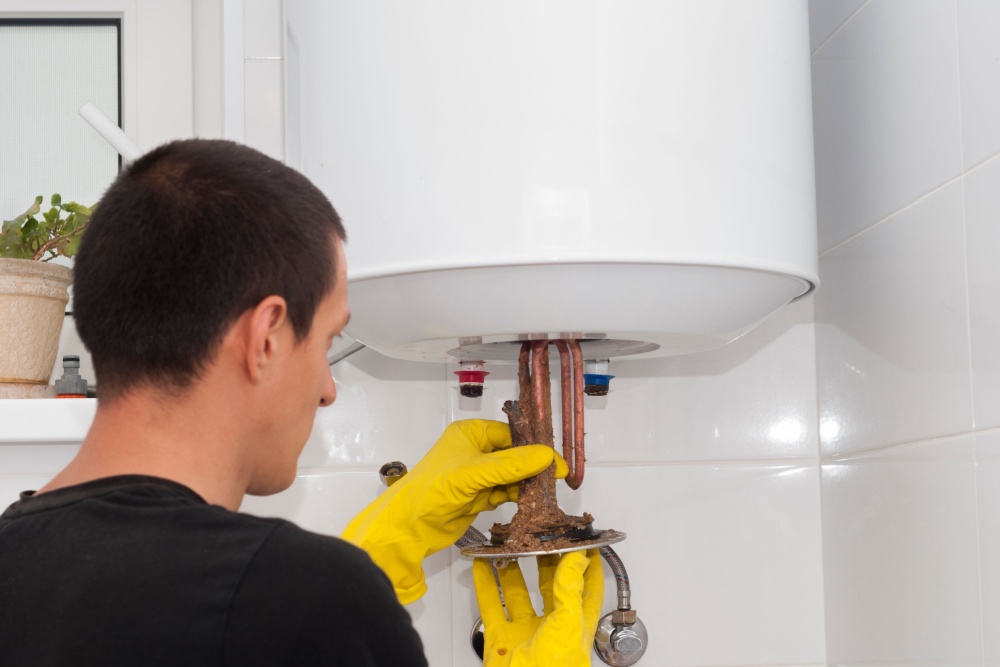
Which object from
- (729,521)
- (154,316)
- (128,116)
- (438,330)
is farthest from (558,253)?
(128,116)

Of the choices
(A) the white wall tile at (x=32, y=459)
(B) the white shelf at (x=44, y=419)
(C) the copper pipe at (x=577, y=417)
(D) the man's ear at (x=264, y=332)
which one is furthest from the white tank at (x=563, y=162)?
(A) the white wall tile at (x=32, y=459)

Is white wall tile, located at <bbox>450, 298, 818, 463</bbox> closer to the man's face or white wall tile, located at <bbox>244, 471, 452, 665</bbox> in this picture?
white wall tile, located at <bbox>244, 471, 452, 665</bbox>

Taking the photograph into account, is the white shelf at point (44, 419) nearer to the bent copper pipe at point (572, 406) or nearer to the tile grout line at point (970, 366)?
the bent copper pipe at point (572, 406)

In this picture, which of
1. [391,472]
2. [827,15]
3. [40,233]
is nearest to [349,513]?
[391,472]

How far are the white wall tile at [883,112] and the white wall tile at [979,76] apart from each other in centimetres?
2

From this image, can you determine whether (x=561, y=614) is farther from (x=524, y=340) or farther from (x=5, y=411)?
(x=5, y=411)

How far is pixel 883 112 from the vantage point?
1030 millimetres

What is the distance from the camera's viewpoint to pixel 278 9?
1.25 meters

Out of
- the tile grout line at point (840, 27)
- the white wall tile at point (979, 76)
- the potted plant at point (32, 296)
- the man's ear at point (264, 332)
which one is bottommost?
the man's ear at point (264, 332)

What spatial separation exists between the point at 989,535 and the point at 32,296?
3.22 feet

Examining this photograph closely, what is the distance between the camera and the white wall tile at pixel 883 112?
91 centimetres

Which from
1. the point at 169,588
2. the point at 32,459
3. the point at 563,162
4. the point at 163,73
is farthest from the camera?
the point at 163,73

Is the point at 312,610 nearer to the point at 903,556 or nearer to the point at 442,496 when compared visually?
the point at 442,496

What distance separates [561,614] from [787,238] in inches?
15.2
